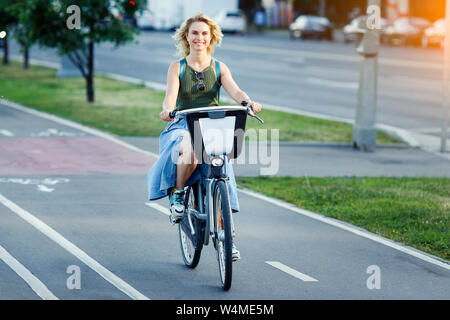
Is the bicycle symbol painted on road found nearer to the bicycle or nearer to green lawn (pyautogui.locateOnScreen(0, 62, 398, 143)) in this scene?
green lawn (pyautogui.locateOnScreen(0, 62, 398, 143))

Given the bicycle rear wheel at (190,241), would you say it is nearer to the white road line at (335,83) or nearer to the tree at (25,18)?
the tree at (25,18)

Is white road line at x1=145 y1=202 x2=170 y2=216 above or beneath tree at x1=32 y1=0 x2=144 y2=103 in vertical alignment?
beneath

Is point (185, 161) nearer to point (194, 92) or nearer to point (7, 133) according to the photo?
point (194, 92)

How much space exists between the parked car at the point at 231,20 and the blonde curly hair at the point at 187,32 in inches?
1918

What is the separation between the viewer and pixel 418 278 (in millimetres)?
6836

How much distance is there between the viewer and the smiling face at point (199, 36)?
679 centimetres

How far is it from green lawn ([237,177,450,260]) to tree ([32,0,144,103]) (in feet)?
25.1

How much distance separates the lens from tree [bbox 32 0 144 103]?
17594 mm

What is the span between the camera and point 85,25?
58.4ft

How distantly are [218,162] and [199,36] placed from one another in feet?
3.45

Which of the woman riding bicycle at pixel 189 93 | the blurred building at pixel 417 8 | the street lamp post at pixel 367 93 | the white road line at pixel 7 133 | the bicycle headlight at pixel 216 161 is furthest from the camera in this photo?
the blurred building at pixel 417 8

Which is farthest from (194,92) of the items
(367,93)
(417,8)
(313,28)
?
(417,8)

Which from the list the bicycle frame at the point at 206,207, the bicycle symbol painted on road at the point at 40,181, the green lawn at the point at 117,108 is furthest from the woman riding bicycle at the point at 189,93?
the green lawn at the point at 117,108

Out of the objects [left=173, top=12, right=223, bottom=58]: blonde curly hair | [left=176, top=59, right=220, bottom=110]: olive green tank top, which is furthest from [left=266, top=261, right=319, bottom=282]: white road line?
[left=173, top=12, right=223, bottom=58]: blonde curly hair
